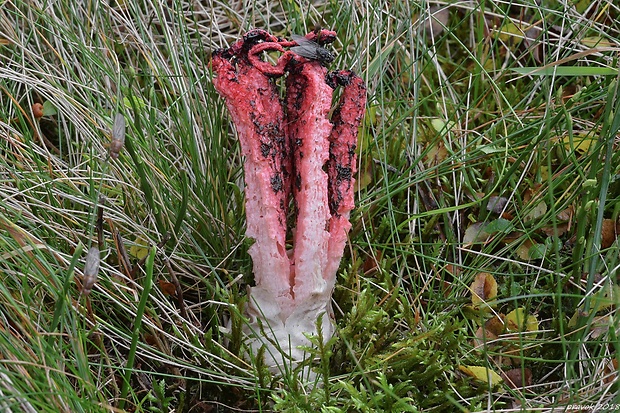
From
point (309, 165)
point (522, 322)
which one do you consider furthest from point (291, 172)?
point (522, 322)

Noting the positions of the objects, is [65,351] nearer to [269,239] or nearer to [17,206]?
[17,206]

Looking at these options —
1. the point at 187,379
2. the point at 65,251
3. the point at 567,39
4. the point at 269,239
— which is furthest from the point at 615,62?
the point at 65,251

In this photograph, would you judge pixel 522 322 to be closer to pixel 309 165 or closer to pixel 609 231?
pixel 609 231

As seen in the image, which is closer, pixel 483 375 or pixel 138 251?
pixel 483 375

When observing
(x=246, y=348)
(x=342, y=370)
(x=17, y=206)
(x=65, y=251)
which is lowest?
(x=342, y=370)

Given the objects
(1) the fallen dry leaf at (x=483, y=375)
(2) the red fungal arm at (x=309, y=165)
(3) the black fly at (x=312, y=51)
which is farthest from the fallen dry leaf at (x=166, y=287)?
(1) the fallen dry leaf at (x=483, y=375)

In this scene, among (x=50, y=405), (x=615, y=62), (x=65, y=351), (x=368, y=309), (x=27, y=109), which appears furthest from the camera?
(x=27, y=109)

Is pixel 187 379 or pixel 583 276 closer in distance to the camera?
pixel 187 379

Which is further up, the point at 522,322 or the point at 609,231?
the point at 609,231
